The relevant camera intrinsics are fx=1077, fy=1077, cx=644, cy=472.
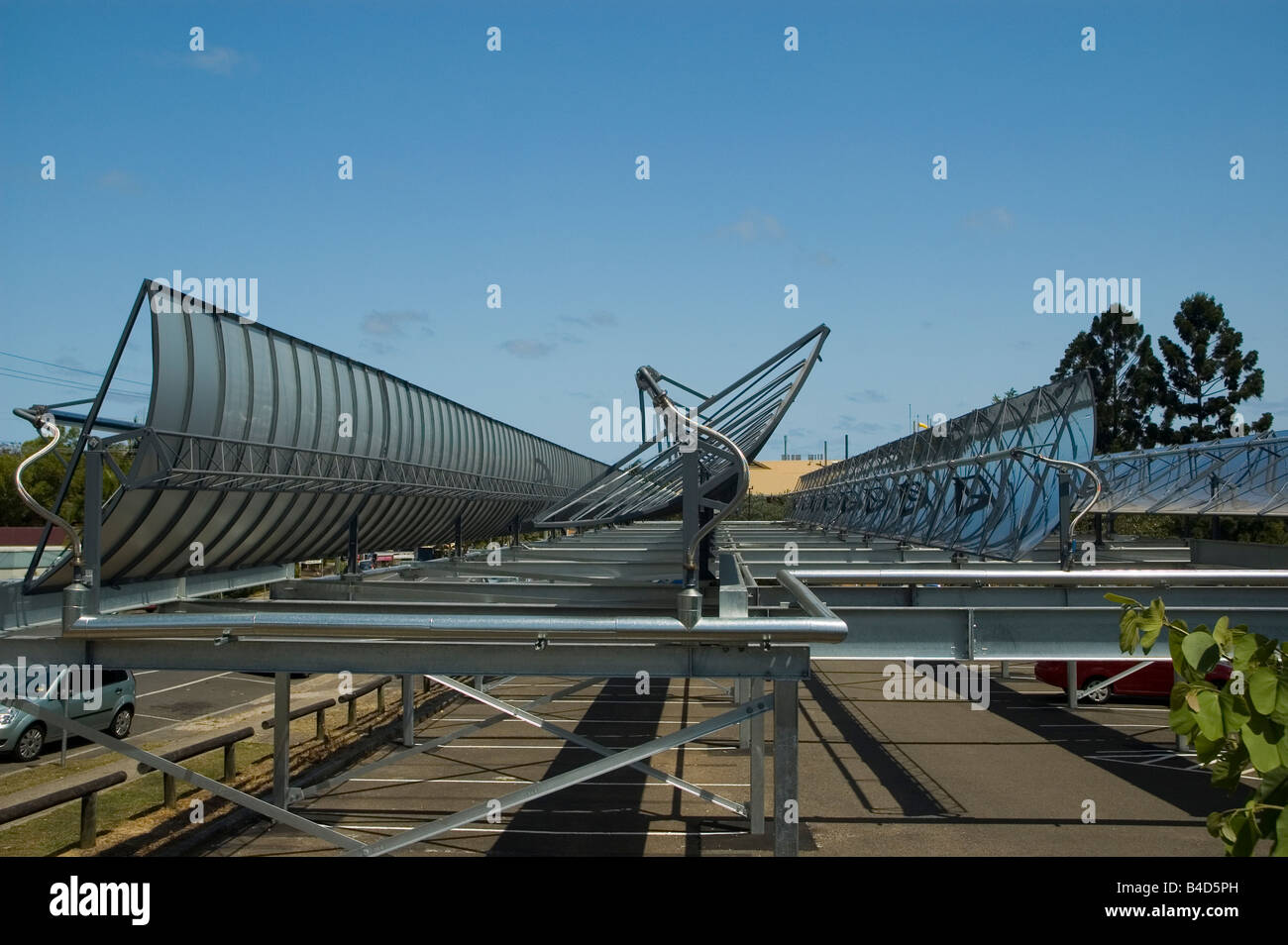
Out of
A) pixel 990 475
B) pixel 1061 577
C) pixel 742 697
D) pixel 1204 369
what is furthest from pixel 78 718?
pixel 1204 369

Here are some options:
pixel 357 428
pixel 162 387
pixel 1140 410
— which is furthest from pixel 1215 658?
pixel 1140 410

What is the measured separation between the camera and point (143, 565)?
46.7ft

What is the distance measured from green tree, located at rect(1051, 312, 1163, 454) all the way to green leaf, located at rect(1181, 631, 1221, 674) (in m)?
60.9

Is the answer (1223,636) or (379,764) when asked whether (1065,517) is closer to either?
(379,764)

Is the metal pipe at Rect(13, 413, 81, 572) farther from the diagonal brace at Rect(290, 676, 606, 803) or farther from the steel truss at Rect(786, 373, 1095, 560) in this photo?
the steel truss at Rect(786, 373, 1095, 560)

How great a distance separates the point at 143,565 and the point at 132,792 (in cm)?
405

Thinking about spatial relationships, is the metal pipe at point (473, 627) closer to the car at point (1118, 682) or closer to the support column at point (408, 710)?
the support column at point (408, 710)

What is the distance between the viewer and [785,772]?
731 centimetres

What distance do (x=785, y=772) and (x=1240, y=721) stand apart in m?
4.57

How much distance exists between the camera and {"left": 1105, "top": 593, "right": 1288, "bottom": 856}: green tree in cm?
291

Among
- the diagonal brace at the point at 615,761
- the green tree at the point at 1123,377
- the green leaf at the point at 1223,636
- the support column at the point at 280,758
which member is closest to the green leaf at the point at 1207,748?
the green leaf at the point at 1223,636
